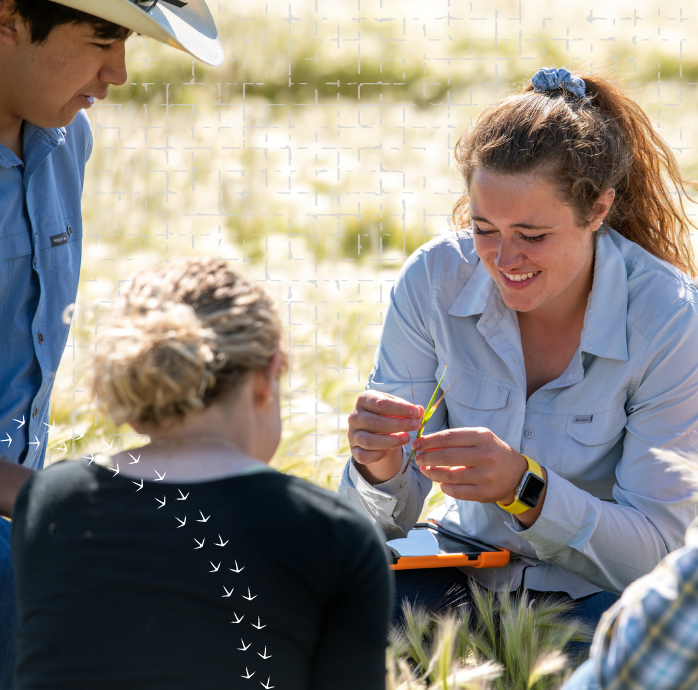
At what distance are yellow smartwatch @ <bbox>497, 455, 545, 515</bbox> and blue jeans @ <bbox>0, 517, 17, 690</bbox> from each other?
110 centimetres

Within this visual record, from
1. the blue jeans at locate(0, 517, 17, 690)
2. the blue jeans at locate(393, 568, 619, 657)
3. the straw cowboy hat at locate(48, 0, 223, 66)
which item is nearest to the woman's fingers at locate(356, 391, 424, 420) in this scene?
the blue jeans at locate(393, 568, 619, 657)

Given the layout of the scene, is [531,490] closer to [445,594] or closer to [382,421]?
[382,421]

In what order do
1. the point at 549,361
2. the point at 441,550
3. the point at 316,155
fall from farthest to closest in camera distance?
the point at 316,155 → the point at 441,550 → the point at 549,361

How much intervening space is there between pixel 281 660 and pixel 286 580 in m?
0.13

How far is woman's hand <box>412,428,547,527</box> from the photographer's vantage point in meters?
1.80

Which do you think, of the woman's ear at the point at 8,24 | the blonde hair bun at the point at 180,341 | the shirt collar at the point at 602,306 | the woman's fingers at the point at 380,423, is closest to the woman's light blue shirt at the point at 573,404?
the shirt collar at the point at 602,306

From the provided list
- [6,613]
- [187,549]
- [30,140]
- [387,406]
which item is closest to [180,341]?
[187,549]

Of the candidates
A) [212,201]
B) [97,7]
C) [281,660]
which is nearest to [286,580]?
[281,660]

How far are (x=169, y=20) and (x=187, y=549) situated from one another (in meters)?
1.51

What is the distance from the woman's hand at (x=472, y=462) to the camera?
5.92 ft

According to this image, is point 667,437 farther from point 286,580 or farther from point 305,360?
point 305,360

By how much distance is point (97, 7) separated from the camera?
5.82ft

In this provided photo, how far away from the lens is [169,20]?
7.00ft

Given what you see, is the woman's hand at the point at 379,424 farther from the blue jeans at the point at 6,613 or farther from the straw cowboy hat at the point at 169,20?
the straw cowboy hat at the point at 169,20
